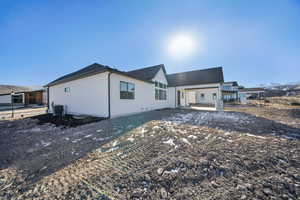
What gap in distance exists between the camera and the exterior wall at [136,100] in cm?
754

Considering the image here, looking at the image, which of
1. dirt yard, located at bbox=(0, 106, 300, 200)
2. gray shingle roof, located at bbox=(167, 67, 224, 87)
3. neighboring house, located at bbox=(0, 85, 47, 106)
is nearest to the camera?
dirt yard, located at bbox=(0, 106, 300, 200)

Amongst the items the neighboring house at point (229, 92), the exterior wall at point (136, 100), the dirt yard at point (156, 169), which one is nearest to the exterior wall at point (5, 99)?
the exterior wall at point (136, 100)

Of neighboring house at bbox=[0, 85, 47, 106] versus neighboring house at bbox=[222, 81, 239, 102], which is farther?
neighboring house at bbox=[222, 81, 239, 102]

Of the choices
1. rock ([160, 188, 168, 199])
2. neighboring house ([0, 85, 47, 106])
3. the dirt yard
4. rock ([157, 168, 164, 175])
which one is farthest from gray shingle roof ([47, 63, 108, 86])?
neighboring house ([0, 85, 47, 106])

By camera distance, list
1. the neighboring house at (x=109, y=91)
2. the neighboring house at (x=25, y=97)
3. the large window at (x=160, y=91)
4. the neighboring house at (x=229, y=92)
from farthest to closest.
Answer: the neighboring house at (x=229, y=92) < the neighboring house at (x=25, y=97) < the large window at (x=160, y=91) < the neighboring house at (x=109, y=91)

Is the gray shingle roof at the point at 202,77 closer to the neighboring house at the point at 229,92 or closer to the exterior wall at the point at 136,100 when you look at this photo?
the exterior wall at the point at 136,100

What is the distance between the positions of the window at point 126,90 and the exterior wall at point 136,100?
236mm

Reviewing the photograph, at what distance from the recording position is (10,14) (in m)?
6.43

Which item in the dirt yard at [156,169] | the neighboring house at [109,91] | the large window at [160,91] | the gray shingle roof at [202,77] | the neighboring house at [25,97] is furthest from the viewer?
the neighboring house at [25,97]

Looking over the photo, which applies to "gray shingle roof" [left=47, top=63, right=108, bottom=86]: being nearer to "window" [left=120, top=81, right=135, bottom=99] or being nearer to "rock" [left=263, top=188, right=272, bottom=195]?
"window" [left=120, top=81, right=135, bottom=99]

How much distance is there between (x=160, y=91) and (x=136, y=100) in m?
4.72

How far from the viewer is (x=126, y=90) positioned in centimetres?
853

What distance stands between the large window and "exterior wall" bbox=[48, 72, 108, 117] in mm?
6535

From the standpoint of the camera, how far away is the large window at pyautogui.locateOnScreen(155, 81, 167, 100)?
1271 centimetres
